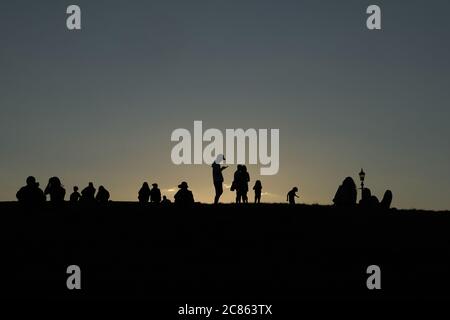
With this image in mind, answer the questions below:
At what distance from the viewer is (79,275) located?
63.9 ft

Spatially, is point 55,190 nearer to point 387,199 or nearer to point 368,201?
point 368,201

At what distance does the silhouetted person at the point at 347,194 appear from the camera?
3222 centimetres

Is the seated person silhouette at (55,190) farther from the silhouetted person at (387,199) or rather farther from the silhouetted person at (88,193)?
the silhouetted person at (387,199)

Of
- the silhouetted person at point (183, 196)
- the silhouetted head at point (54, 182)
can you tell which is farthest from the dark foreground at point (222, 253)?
the silhouetted head at point (54, 182)

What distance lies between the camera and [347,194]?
106 ft

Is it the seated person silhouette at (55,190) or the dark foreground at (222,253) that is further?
the seated person silhouette at (55,190)

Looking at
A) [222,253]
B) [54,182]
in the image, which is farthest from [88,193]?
[222,253]

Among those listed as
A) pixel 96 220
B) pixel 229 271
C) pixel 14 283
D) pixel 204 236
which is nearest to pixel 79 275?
pixel 14 283

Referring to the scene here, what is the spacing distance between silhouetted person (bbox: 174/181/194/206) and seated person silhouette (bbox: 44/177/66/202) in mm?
4963

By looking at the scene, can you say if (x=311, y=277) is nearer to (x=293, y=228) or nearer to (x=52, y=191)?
(x=293, y=228)

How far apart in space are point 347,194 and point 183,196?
7.42 m

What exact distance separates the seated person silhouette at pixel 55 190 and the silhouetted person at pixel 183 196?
4.96 meters

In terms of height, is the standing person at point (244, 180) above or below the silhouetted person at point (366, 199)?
above

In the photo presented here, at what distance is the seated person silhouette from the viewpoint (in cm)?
3084
